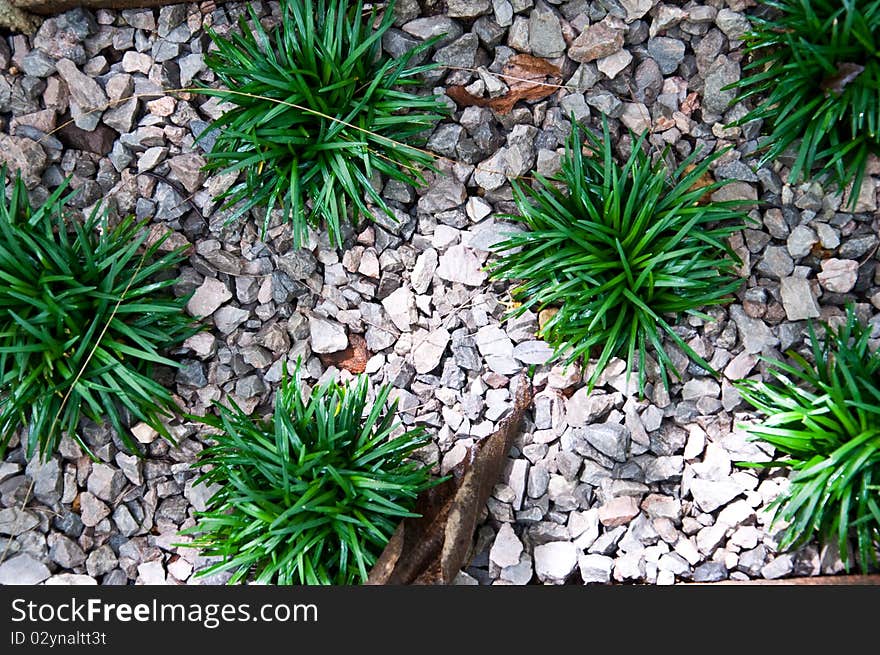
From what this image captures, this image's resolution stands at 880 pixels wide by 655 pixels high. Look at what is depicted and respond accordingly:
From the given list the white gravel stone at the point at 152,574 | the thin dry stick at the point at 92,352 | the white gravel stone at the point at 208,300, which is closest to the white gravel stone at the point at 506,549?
the white gravel stone at the point at 152,574

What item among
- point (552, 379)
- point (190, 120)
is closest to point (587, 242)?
point (552, 379)

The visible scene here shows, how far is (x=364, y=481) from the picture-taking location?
2.54 meters

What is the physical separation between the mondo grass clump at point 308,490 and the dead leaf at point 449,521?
0.06 m

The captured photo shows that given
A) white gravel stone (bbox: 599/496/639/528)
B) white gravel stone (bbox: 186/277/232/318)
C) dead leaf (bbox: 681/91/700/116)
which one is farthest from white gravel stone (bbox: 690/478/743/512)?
white gravel stone (bbox: 186/277/232/318)

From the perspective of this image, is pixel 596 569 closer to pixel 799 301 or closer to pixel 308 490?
pixel 308 490

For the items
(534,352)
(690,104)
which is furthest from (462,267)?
(690,104)

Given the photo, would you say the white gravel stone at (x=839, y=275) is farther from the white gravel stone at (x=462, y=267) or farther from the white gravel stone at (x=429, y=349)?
the white gravel stone at (x=429, y=349)

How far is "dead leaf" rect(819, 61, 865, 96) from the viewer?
253cm

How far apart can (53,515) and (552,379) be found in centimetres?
177

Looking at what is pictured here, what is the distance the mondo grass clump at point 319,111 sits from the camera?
2.70 meters

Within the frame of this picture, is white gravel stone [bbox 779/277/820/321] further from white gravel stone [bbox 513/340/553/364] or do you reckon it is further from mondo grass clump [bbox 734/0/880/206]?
white gravel stone [bbox 513/340/553/364]

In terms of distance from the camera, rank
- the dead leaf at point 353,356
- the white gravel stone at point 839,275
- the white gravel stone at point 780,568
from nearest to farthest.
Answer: the white gravel stone at point 780,568 < the white gravel stone at point 839,275 < the dead leaf at point 353,356

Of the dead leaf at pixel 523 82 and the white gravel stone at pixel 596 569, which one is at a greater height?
the dead leaf at pixel 523 82

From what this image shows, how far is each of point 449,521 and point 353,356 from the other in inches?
27.9
